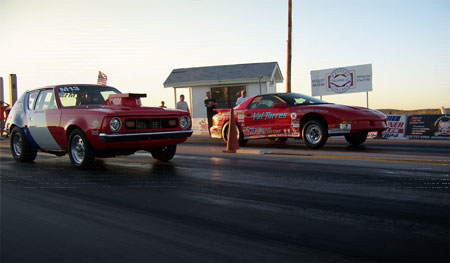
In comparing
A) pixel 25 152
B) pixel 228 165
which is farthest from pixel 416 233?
pixel 25 152

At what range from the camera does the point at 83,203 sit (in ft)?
15.6

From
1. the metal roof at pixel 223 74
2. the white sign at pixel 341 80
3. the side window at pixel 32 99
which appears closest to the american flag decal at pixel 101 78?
the metal roof at pixel 223 74

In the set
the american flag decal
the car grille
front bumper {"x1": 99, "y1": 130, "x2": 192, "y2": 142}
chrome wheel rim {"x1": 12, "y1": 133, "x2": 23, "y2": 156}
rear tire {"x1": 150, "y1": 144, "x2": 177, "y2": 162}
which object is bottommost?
rear tire {"x1": 150, "y1": 144, "x2": 177, "y2": 162}

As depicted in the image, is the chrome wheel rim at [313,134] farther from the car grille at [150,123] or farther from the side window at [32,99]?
the side window at [32,99]

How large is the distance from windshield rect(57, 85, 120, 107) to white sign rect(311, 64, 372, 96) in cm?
1530

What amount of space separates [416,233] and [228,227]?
4.90 feet

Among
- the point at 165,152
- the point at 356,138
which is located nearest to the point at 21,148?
the point at 165,152

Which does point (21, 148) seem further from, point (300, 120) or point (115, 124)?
point (300, 120)

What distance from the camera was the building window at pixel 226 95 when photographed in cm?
2920

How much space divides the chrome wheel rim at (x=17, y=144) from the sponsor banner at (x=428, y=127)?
11.8 metres

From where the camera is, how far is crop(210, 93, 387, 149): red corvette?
1008cm

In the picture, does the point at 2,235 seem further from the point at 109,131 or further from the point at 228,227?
the point at 109,131

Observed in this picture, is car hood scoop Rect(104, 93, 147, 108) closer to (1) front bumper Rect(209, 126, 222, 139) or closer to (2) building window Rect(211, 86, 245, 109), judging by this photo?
(1) front bumper Rect(209, 126, 222, 139)

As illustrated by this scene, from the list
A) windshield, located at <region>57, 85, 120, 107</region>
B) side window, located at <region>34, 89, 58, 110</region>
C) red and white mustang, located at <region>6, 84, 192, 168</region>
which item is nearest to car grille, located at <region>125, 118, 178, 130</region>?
red and white mustang, located at <region>6, 84, 192, 168</region>
